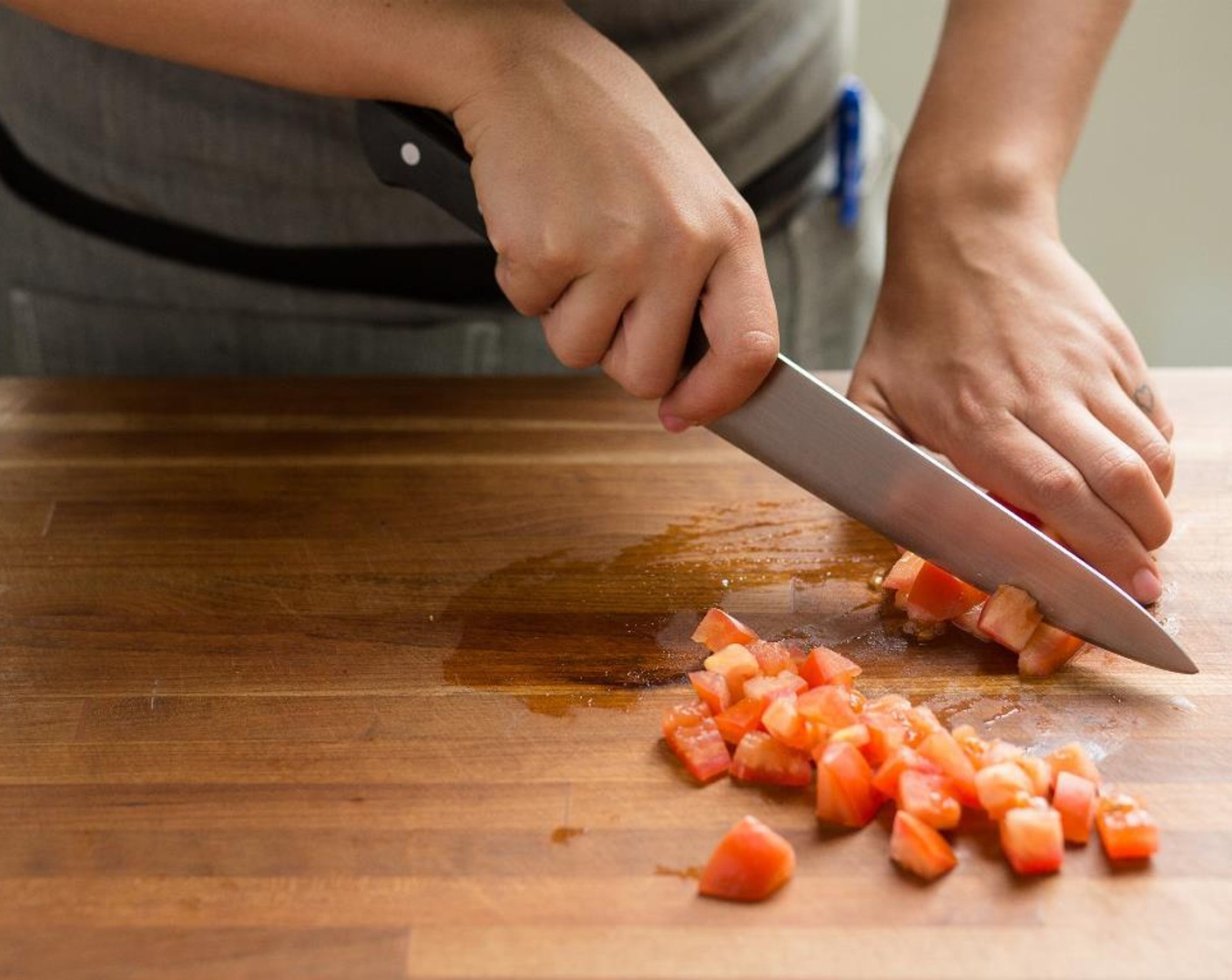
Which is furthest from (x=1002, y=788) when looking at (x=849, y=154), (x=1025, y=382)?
(x=849, y=154)

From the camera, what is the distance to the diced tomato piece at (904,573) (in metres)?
1.29

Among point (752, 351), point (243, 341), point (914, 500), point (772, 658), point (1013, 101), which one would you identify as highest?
point (1013, 101)

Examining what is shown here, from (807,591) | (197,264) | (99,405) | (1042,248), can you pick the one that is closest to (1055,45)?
(1042,248)

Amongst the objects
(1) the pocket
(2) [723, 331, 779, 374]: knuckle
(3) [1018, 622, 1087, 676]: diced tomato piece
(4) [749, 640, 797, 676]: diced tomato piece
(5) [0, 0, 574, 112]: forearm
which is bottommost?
(1) the pocket

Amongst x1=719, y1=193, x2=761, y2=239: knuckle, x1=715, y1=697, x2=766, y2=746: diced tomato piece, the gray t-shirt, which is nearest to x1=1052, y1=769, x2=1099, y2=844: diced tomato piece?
x1=715, y1=697, x2=766, y2=746: diced tomato piece

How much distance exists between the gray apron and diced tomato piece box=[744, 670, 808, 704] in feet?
2.35

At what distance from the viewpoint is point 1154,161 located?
9.76 ft

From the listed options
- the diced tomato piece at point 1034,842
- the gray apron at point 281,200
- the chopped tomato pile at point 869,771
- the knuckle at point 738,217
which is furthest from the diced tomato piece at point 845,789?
the gray apron at point 281,200

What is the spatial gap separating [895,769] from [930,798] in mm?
34

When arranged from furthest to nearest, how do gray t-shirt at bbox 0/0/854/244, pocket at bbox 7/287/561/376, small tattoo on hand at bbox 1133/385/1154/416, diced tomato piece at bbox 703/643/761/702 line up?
pocket at bbox 7/287/561/376, gray t-shirt at bbox 0/0/854/244, small tattoo on hand at bbox 1133/385/1154/416, diced tomato piece at bbox 703/643/761/702

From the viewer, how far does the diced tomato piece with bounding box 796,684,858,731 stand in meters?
1.11

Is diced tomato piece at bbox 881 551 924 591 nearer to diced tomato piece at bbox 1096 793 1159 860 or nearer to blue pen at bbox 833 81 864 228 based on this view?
diced tomato piece at bbox 1096 793 1159 860

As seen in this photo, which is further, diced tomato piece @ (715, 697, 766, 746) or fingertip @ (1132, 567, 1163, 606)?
fingertip @ (1132, 567, 1163, 606)

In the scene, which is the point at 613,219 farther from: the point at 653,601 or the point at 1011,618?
the point at 1011,618
